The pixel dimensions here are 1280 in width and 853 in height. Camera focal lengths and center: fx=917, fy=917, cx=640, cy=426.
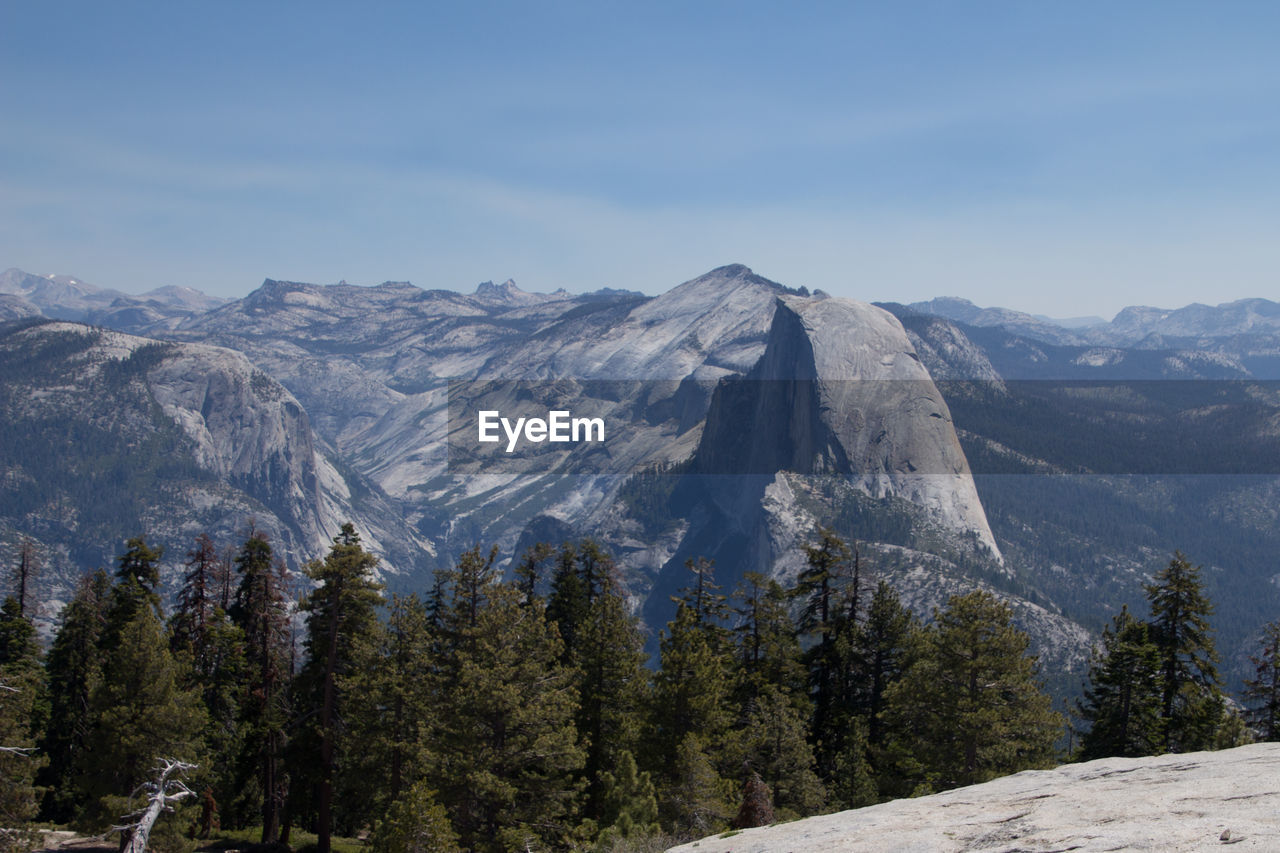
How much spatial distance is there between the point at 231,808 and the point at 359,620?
2223 cm

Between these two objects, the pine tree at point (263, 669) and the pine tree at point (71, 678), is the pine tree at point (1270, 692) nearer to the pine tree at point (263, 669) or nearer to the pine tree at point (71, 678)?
the pine tree at point (263, 669)

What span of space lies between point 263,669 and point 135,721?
30.6ft

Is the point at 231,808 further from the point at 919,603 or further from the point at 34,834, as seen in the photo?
the point at 919,603

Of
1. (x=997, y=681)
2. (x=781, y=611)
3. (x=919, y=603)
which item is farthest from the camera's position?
(x=919, y=603)

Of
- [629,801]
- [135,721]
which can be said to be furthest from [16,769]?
[629,801]

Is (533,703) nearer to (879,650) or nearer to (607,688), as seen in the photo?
(607,688)

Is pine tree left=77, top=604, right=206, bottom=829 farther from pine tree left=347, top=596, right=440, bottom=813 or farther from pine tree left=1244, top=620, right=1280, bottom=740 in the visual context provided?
pine tree left=1244, top=620, right=1280, bottom=740

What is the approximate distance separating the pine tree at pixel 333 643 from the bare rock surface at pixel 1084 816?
72.5 ft

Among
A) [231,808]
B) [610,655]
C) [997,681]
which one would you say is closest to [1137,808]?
[997,681]

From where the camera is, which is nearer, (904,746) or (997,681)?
(997,681)

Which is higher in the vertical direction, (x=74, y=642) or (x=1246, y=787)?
(x=1246, y=787)

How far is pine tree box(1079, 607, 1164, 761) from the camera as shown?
42.6m

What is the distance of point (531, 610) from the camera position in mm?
38438

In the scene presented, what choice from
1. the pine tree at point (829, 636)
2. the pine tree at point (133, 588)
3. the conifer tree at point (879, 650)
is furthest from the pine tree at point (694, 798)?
the pine tree at point (133, 588)
